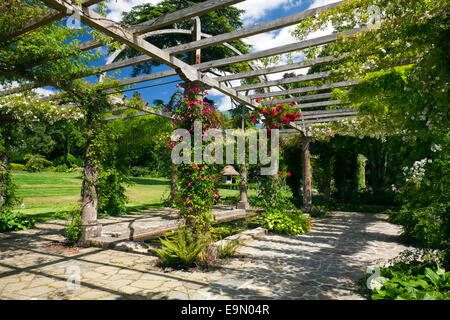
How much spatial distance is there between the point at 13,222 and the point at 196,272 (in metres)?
6.11

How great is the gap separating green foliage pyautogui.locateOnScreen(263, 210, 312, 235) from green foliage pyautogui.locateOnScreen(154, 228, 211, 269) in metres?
3.45

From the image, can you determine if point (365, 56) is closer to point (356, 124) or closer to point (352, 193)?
point (356, 124)

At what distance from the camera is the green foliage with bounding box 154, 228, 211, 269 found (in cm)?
448

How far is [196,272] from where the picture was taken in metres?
4.32

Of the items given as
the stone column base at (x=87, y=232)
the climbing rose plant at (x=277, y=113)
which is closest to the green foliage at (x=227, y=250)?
the stone column base at (x=87, y=232)

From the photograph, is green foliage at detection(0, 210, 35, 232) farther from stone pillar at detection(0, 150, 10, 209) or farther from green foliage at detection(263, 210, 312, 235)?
green foliage at detection(263, 210, 312, 235)

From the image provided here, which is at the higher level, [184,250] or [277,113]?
[277,113]

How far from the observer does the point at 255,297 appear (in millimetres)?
3391

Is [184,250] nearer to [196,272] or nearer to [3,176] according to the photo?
[196,272]

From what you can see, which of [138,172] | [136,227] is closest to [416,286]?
[136,227]

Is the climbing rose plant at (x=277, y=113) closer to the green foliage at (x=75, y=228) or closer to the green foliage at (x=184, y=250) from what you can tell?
the green foliage at (x=184, y=250)
